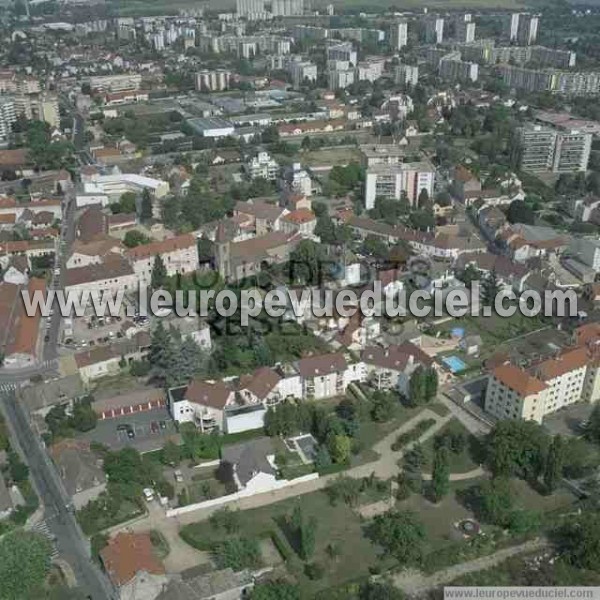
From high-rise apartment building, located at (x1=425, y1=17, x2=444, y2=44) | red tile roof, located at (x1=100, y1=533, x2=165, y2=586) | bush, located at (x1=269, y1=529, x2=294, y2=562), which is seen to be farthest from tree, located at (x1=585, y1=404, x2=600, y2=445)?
high-rise apartment building, located at (x1=425, y1=17, x2=444, y2=44)

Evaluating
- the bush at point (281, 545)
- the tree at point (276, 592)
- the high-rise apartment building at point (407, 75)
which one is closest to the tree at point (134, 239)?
the bush at point (281, 545)

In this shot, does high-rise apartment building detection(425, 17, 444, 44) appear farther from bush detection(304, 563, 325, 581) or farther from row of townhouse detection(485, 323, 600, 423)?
bush detection(304, 563, 325, 581)

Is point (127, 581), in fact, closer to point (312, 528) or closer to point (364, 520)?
point (312, 528)

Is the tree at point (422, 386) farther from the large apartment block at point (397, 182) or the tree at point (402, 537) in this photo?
the large apartment block at point (397, 182)

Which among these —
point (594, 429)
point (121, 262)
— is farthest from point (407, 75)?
point (594, 429)

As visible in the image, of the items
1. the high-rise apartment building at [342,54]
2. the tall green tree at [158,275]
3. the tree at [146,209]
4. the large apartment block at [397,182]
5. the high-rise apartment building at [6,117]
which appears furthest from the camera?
the high-rise apartment building at [342,54]

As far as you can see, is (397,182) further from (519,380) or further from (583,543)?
(583,543)
